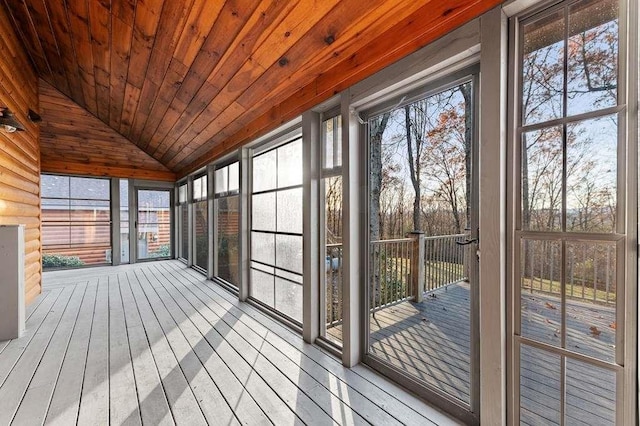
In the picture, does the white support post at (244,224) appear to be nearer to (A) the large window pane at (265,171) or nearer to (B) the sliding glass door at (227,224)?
(A) the large window pane at (265,171)

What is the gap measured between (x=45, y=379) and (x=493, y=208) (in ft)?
9.99

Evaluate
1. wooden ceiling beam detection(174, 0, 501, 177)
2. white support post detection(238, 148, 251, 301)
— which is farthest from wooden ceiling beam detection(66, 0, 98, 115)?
white support post detection(238, 148, 251, 301)

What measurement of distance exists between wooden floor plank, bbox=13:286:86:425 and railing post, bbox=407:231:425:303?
231 centimetres

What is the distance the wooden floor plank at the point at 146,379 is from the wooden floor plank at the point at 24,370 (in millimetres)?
607

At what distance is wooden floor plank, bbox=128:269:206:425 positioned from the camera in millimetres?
1614

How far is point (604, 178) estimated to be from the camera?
3.66ft

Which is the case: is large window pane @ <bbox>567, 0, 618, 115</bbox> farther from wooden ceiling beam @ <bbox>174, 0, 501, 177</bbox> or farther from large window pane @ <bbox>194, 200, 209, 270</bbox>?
large window pane @ <bbox>194, 200, 209, 270</bbox>

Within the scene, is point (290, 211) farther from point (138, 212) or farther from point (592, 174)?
point (138, 212)

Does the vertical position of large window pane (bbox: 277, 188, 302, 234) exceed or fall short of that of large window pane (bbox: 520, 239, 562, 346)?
it exceeds it

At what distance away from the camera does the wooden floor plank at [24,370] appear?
1.69m

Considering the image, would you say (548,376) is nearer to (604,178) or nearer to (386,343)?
(604,178)

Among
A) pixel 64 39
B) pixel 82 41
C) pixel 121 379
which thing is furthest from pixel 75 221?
pixel 121 379

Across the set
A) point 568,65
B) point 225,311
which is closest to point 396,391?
point 568,65

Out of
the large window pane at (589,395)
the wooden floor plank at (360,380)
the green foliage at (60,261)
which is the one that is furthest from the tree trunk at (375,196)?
the green foliage at (60,261)
